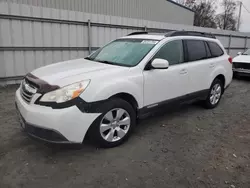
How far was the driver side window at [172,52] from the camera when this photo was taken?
3.81 m

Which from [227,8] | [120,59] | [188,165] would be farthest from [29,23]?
[227,8]

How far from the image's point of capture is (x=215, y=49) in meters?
5.19

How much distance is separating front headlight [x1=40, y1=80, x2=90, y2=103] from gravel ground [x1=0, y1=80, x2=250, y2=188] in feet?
2.05

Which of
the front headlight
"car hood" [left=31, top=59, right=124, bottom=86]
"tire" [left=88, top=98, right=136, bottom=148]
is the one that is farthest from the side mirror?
the front headlight

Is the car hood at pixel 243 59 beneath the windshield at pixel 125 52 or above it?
beneath

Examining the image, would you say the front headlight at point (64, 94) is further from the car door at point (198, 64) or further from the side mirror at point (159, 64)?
the car door at point (198, 64)

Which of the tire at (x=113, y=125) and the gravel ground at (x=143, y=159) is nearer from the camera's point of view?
the gravel ground at (x=143, y=159)

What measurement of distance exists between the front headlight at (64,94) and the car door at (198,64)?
7.99 feet

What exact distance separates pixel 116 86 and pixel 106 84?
0.16 metres

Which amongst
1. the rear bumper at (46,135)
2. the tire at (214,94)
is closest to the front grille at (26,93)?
the rear bumper at (46,135)

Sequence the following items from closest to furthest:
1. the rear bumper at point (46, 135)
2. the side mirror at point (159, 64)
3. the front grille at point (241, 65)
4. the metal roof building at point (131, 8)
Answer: the rear bumper at point (46, 135), the side mirror at point (159, 64), the front grille at point (241, 65), the metal roof building at point (131, 8)

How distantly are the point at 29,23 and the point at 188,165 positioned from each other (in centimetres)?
613

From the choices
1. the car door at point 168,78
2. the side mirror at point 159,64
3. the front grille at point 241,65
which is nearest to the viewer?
the side mirror at point 159,64

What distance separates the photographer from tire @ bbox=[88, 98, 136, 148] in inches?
116
